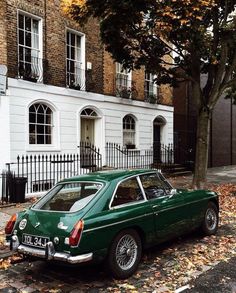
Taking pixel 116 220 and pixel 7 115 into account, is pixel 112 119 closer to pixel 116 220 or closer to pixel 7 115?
pixel 7 115

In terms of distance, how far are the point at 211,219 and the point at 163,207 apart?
192cm

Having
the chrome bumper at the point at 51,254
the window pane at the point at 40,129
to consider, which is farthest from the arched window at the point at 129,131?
the chrome bumper at the point at 51,254

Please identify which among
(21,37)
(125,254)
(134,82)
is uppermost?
(21,37)

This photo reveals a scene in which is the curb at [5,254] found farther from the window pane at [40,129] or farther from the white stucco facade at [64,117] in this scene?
the window pane at [40,129]

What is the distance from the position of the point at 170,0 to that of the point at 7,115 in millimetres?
6292

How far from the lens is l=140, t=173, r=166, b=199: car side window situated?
6.26 m

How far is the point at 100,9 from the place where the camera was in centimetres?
1045

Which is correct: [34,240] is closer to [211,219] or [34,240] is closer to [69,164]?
[211,219]

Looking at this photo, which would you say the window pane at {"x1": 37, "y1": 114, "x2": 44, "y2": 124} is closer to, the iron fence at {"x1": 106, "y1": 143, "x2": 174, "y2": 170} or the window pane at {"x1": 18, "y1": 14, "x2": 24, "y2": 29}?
the window pane at {"x1": 18, "y1": 14, "x2": 24, "y2": 29}

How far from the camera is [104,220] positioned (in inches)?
203

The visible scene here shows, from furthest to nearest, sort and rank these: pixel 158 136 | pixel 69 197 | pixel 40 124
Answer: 1. pixel 158 136
2. pixel 40 124
3. pixel 69 197

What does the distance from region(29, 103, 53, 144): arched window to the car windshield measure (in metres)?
7.87

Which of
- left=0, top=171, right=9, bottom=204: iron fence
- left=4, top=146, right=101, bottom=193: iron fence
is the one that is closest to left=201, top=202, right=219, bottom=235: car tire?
left=0, top=171, right=9, bottom=204: iron fence

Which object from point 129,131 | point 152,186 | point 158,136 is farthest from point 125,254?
point 158,136
